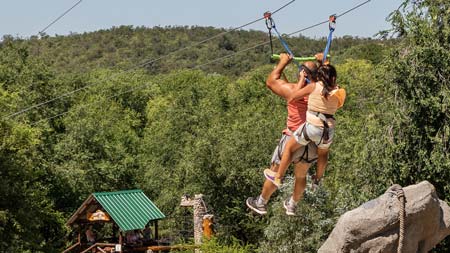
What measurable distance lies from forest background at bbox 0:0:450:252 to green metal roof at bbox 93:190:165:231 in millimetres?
2592

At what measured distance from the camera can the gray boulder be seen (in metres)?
9.98

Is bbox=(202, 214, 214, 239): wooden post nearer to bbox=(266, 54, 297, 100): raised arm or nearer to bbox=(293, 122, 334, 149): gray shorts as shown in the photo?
bbox=(293, 122, 334, 149): gray shorts

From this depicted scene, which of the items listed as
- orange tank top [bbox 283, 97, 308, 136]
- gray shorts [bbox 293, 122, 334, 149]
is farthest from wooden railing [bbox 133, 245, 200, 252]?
gray shorts [bbox 293, 122, 334, 149]

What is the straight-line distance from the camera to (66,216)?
1316 inches

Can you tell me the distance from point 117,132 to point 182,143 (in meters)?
5.49

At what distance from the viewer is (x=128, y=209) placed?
2608cm

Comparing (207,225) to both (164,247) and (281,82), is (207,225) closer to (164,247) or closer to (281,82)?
(164,247)

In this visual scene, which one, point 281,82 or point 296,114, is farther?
point 296,114

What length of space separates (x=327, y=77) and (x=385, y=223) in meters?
3.71

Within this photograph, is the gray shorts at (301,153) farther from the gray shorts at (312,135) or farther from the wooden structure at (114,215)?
the wooden structure at (114,215)

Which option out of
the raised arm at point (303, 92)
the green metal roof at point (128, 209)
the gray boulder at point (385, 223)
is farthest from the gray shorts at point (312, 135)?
the green metal roof at point (128, 209)

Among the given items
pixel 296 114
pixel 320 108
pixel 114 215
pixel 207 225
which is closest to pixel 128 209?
pixel 114 215

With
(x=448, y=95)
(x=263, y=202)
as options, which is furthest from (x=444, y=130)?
(x=263, y=202)

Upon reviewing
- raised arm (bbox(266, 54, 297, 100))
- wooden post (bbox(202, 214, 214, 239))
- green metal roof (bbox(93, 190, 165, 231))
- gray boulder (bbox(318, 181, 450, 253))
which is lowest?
wooden post (bbox(202, 214, 214, 239))
